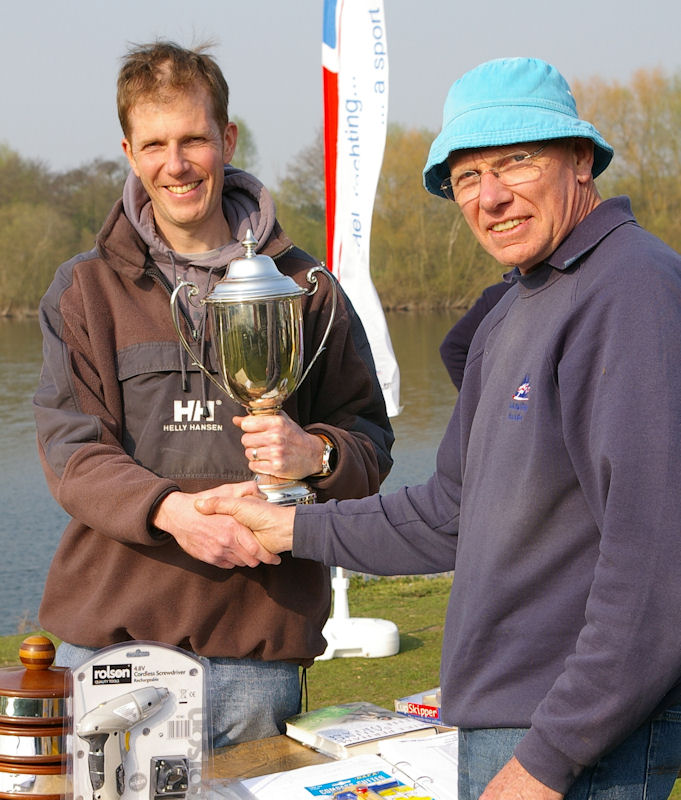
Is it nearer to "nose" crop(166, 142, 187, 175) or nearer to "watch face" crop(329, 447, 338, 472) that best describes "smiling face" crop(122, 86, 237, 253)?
"nose" crop(166, 142, 187, 175)

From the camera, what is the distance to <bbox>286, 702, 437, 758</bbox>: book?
2443 millimetres

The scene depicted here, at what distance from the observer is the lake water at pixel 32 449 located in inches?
430

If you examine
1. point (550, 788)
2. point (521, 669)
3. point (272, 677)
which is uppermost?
point (521, 669)

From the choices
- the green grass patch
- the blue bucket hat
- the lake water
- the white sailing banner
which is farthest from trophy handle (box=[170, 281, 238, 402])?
the lake water

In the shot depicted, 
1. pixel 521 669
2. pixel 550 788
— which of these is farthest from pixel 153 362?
pixel 550 788

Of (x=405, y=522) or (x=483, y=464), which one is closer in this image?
(x=483, y=464)

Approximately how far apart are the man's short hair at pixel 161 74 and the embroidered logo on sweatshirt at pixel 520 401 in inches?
48.4

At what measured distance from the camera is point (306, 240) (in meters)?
32.5

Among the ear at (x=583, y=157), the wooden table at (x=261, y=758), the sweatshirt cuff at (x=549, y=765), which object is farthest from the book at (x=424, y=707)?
the ear at (x=583, y=157)

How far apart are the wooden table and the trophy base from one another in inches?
22.8

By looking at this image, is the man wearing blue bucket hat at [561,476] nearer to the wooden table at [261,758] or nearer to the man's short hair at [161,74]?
the wooden table at [261,758]

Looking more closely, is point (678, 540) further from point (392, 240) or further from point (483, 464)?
point (392, 240)

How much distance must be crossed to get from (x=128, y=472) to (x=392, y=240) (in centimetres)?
2993

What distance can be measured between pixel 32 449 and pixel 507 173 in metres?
17.1
